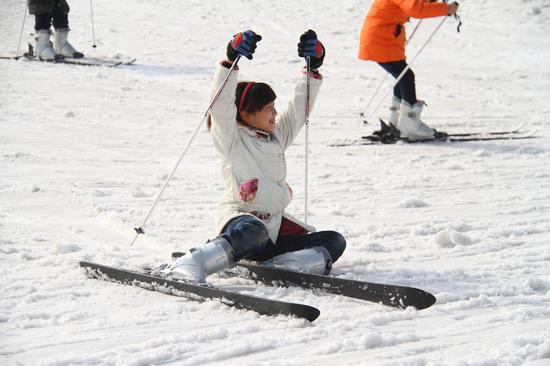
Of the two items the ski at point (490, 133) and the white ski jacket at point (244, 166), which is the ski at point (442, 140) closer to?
the ski at point (490, 133)

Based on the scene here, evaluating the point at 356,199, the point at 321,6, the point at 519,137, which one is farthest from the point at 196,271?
the point at 321,6

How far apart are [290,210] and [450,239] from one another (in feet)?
4.26

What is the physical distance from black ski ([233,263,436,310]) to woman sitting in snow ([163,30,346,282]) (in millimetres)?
100

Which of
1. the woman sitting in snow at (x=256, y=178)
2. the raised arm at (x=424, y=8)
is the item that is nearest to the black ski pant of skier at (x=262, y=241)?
the woman sitting in snow at (x=256, y=178)

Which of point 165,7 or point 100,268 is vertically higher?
point 100,268

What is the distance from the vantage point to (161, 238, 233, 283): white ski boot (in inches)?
145

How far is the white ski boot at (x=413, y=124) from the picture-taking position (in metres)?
7.63

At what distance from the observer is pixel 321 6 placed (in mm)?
16750

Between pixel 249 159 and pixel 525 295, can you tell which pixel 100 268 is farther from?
pixel 525 295

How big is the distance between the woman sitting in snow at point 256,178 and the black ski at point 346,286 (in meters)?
0.10

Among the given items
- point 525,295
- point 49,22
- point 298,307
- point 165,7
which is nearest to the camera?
point 298,307

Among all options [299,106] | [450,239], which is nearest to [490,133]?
[450,239]

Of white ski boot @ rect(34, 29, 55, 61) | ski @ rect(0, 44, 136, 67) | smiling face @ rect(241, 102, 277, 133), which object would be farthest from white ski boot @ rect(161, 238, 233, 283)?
white ski boot @ rect(34, 29, 55, 61)

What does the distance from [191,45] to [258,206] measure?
989 centimetres
